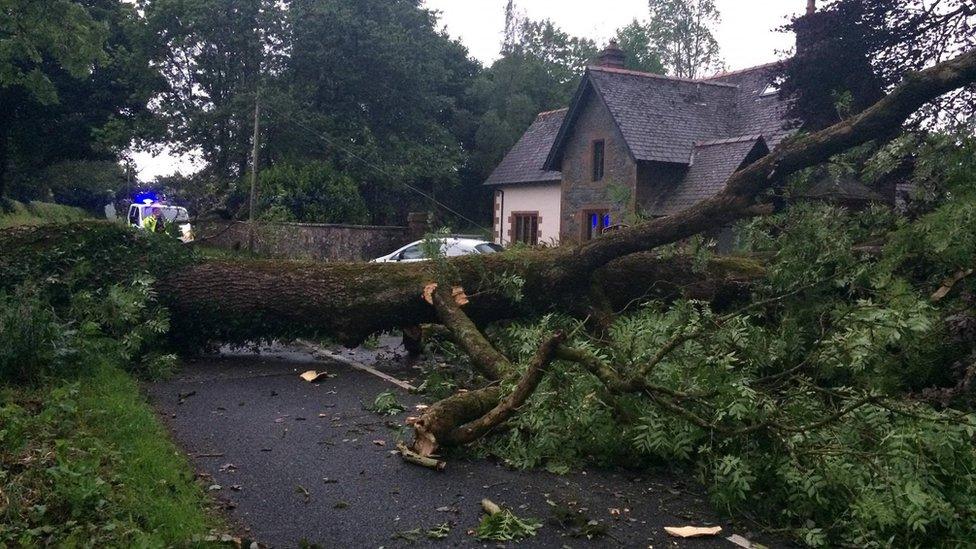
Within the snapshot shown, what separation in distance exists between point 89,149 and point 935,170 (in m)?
30.6

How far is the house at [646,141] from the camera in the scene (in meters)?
21.9

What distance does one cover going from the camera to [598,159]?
24578mm

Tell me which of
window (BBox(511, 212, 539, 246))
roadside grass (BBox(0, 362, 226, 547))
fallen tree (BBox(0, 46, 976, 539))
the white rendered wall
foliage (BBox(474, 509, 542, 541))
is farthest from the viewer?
window (BBox(511, 212, 539, 246))

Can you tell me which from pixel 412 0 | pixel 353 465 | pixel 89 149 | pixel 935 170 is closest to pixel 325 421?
pixel 353 465

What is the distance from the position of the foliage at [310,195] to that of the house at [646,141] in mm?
5908

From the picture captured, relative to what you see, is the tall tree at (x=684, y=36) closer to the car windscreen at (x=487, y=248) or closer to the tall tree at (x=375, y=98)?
the tall tree at (x=375, y=98)

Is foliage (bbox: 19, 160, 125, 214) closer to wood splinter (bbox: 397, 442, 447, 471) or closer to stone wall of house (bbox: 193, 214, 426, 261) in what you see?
stone wall of house (bbox: 193, 214, 426, 261)

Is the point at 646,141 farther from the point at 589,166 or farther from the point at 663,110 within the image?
the point at 589,166

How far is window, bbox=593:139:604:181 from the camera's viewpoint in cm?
2448

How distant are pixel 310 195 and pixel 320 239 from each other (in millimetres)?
2867

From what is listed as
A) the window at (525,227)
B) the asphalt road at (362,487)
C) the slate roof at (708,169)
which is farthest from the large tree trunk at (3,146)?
the asphalt road at (362,487)

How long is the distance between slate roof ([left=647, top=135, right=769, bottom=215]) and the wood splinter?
15.3 meters

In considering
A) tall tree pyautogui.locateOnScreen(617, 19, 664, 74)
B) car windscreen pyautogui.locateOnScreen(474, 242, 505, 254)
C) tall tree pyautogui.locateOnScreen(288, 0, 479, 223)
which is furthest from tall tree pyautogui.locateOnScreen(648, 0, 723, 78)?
car windscreen pyautogui.locateOnScreen(474, 242, 505, 254)

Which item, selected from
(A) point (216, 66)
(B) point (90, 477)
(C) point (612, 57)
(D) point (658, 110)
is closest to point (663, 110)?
(D) point (658, 110)
